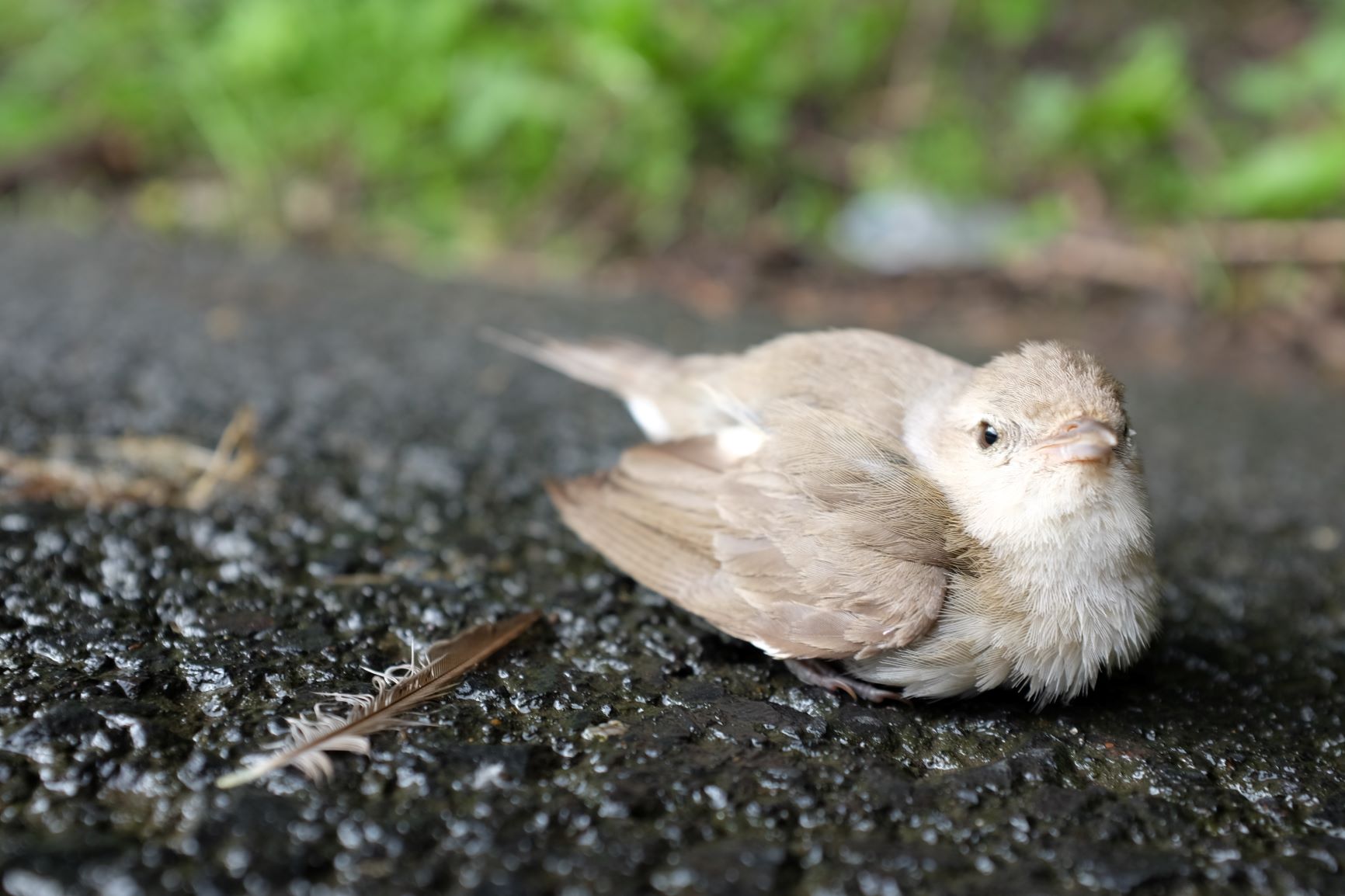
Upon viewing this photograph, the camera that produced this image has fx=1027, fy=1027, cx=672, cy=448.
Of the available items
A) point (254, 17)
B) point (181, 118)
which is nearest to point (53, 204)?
point (181, 118)

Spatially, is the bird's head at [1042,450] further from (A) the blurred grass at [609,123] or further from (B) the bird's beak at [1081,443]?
(A) the blurred grass at [609,123]

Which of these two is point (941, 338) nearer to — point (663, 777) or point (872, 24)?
point (872, 24)

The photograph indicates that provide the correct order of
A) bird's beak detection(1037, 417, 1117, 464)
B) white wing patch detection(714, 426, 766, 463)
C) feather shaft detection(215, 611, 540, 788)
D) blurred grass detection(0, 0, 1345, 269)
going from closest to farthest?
feather shaft detection(215, 611, 540, 788)
bird's beak detection(1037, 417, 1117, 464)
white wing patch detection(714, 426, 766, 463)
blurred grass detection(0, 0, 1345, 269)

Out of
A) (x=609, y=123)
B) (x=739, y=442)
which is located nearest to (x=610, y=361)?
(x=739, y=442)

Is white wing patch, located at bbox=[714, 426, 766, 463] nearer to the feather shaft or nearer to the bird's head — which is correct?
the bird's head

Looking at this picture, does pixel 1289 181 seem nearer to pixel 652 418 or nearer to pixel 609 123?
pixel 609 123

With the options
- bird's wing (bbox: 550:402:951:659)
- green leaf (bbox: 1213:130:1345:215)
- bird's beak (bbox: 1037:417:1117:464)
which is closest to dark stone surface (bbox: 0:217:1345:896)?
bird's wing (bbox: 550:402:951:659)

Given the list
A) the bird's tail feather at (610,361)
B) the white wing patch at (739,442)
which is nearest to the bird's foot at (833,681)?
the white wing patch at (739,442)
